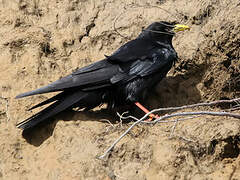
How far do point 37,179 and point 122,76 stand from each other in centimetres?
167

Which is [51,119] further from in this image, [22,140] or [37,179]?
A: [37,179]

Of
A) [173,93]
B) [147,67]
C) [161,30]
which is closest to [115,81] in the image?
[147,67]

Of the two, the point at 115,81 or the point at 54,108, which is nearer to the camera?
the point at 54,108

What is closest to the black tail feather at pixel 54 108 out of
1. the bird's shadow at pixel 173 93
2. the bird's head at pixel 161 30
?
the bird's shadow at pixel 173 93

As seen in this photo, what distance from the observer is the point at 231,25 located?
5887 millimetres

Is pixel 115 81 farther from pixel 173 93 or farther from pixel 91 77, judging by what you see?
pixel 173 93

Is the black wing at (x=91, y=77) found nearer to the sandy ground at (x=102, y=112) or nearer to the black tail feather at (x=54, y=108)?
the black tail feather at (x=54, y=108)

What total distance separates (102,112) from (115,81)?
52cm

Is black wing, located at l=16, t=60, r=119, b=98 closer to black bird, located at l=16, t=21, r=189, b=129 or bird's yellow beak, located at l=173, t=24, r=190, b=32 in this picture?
black bird, located at l=16, t=21, r=189, b=129

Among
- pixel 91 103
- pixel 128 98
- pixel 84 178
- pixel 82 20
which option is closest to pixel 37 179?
pixel 84 178

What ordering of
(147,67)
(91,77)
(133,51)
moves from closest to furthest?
(91,77) < (147,67) < (133,51)


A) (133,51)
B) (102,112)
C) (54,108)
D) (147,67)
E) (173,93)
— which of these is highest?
(133,51)

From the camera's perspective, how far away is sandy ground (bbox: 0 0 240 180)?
15.2 feet

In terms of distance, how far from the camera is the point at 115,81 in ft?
18.4
